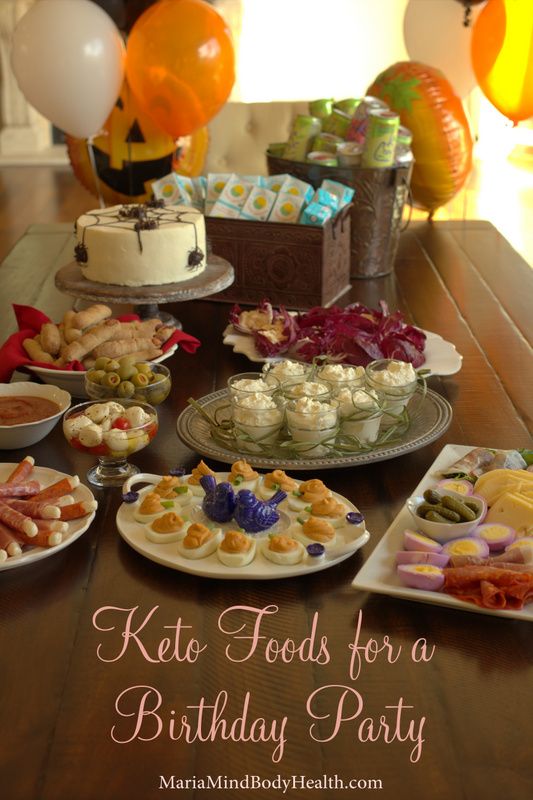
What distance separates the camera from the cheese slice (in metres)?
1.41

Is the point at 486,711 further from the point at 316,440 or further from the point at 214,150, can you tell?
the point at 214,150

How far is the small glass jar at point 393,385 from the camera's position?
1.74 metres

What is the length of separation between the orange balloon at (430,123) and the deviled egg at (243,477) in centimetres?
218

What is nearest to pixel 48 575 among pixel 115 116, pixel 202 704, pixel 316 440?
pixel 202 704

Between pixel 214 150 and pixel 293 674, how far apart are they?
3.37m

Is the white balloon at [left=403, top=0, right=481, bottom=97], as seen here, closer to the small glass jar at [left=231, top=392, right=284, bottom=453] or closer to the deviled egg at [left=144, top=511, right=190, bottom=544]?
the small glass jar at [left=231, top=392, right=284, bottom=453]

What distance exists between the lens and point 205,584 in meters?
1.36

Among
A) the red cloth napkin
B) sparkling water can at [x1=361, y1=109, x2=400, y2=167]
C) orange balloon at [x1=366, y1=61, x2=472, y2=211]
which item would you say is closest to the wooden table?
the red cloth napkin

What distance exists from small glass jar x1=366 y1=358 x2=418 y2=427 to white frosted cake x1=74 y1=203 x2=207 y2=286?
26.9 inches

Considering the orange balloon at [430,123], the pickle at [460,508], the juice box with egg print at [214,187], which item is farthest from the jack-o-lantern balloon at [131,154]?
the pickle at [460,508]

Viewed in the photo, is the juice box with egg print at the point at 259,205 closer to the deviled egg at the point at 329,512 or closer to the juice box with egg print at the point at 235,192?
the juice box with egg print at the point at 235,192

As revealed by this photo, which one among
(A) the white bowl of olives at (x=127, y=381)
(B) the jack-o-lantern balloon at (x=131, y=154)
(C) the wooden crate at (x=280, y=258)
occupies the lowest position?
(B) the jack-o-lantern balloon at (x=131, y=154)

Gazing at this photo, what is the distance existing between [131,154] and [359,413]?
2.67m

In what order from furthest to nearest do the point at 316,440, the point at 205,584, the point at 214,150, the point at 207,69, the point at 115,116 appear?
the point at 214,150 → the point at 115,116 → the point at 207,69 → the point at 316,440 → the point at 205,584
